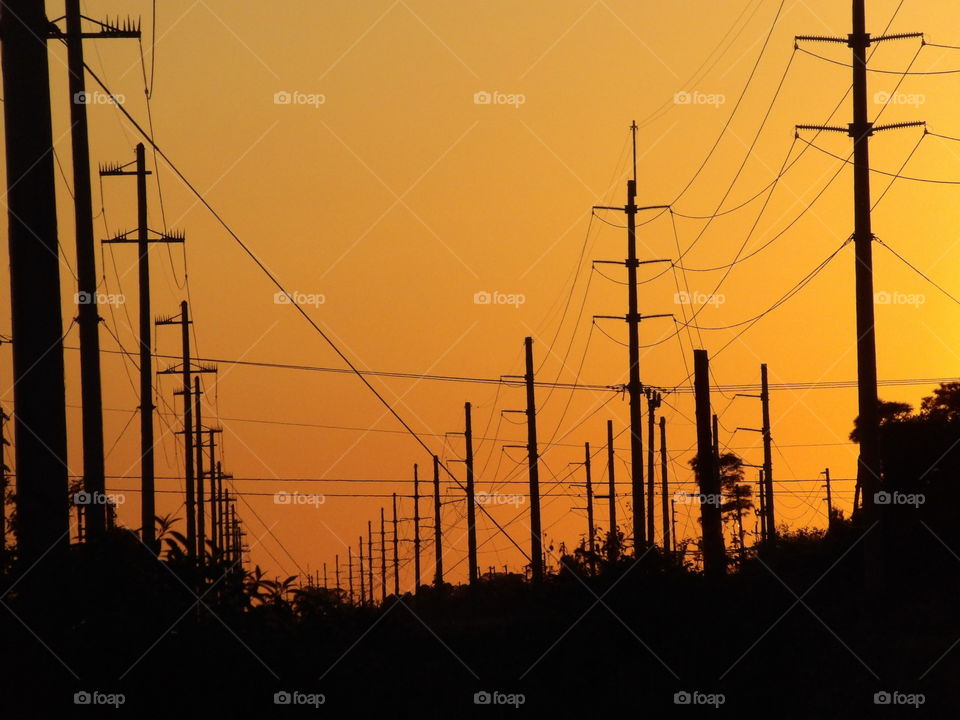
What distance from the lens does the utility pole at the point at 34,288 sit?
15805 millimetres

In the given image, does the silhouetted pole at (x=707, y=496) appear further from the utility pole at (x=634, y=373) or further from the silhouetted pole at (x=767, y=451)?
the silhouetted pole at (x=767, y=451)

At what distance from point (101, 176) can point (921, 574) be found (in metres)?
24.0

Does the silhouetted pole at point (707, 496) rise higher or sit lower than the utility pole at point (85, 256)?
lower

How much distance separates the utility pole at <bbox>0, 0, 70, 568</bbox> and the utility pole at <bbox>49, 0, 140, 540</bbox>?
26.9 ft

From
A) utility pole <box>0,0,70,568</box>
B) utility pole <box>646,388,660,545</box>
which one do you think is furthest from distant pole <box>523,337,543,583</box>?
utility pole <box>0,0,70,568</box>

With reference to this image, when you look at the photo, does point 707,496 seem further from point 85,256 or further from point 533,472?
point 533,472

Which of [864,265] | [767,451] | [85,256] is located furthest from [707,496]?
[767,451]

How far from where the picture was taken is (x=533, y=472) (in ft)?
169

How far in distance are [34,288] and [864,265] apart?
19.3m

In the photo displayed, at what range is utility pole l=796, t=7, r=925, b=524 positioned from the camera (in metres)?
30.2

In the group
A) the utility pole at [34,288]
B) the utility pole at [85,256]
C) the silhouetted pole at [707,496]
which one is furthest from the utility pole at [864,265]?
the utility pole at [34,288]

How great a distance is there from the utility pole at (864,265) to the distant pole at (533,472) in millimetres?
18743

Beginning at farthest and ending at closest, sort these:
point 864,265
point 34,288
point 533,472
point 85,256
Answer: point 533,472 → point 864,265 → point 85,256 → point 34,288

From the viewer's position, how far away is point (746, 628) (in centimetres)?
2455
